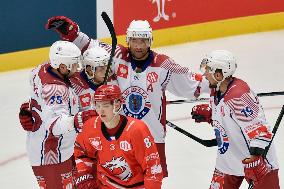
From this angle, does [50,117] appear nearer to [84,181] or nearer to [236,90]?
[84,181]

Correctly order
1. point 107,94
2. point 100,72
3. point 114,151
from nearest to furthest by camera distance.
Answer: point 107,94
point 114,151
point 100,72

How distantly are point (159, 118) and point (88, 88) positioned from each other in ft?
1.64

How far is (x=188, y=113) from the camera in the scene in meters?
6.54

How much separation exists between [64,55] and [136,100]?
0.63 meters

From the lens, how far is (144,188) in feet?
11.7

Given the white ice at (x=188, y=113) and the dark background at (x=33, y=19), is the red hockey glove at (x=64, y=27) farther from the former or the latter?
the dark background at (x=33, y=19)

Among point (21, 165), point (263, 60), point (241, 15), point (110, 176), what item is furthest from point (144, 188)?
point (241, 15)

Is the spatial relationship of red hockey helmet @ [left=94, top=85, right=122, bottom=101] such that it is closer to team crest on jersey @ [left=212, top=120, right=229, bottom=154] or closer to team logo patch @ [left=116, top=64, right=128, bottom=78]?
team crest on jersey @ [left=212, top=120, right=229, bottom=154]

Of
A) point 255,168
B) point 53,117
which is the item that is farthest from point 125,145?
point 255,168

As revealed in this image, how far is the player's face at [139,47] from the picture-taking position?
4492 millimetres

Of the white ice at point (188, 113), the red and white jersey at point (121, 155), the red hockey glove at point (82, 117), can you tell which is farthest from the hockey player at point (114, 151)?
the white ice at point (188, 113)

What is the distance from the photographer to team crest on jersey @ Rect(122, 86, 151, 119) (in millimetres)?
4562

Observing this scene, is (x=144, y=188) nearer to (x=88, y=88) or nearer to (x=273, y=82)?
(x=88, y=88)

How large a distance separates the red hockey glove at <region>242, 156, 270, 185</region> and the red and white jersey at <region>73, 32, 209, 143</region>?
0.86 metres
